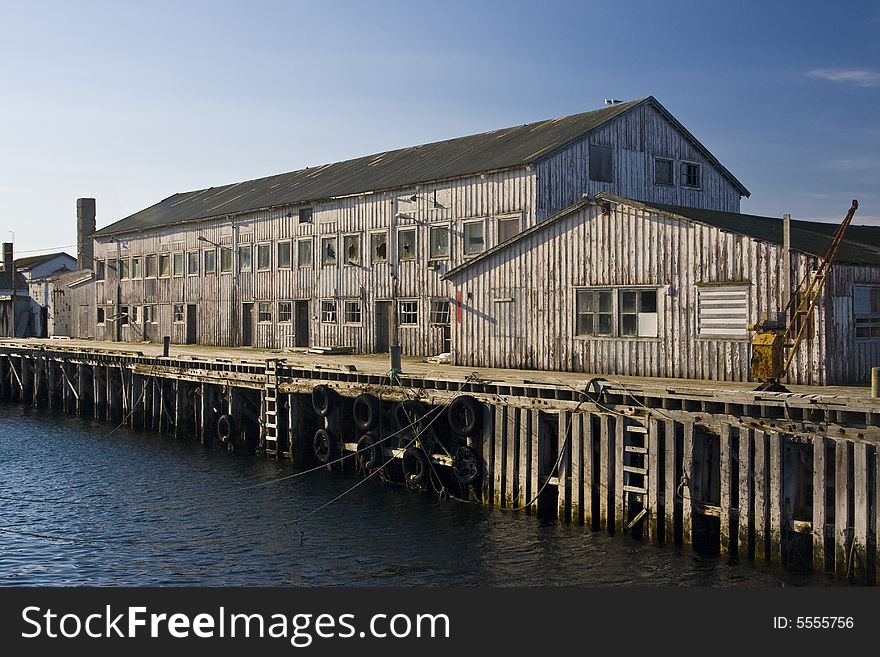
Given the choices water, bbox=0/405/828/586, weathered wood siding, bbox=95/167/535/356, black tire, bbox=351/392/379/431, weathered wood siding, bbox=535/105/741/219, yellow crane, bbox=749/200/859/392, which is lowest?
water, bbox=0/405/828/586

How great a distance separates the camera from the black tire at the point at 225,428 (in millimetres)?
36094

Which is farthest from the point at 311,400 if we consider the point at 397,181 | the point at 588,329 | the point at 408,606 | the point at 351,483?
the point at 408,606

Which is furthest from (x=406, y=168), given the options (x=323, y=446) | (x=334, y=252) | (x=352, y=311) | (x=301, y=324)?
(x=323, y=446)

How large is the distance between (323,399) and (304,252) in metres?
16.6

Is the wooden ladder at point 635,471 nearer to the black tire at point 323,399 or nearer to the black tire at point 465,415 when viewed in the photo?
the black tire at point 465,415

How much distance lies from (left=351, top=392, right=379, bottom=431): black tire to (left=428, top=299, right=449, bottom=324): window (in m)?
9.38

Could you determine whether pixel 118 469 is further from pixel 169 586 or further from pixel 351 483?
pixel 169 586

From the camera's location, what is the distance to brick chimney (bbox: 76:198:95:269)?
249 ft

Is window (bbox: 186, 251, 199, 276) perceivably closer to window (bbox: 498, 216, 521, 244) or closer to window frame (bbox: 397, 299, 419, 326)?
window frame (bbox: 397, 299, 419, 326)

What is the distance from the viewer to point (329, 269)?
44.7 meters

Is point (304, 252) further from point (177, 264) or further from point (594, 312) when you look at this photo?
point (594, 312)

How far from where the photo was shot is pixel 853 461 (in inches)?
710

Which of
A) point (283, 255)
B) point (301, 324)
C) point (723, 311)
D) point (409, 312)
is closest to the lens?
point (723, 311)

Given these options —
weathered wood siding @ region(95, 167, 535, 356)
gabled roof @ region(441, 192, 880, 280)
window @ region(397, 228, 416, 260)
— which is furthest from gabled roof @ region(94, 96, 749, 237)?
gabled roof @ region(441, 192, 880, 280)
